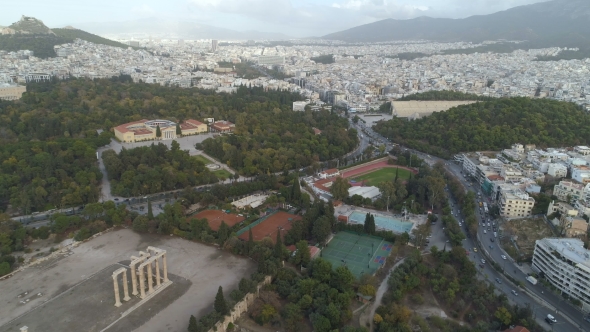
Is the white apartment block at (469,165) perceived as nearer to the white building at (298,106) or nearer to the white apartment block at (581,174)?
the white apartment block at (581,174)

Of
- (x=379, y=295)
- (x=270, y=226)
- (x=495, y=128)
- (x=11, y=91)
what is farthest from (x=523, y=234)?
(x=11, y=91)

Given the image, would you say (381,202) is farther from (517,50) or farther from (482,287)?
(517,50)

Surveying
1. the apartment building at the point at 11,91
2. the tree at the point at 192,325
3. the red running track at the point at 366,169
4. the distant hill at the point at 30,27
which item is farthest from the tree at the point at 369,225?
the distant hill at the point at 30,27

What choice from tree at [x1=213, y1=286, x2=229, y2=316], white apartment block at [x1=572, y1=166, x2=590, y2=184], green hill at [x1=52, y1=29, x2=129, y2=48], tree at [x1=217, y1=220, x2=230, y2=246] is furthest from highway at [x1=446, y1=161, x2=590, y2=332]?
green hill at [x1=52, y1=29, x2=129, y2=48]

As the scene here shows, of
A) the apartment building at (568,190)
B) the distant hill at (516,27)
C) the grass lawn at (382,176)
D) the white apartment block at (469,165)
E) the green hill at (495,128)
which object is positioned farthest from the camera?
the distant hill at (516,27)

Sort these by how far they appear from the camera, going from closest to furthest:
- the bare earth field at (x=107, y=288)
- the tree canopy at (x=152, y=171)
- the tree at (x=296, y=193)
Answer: the bare earth field at (x=107, y=288) → the tree at (x=296, y=193) → the tree canopy at (x=152, y=171)

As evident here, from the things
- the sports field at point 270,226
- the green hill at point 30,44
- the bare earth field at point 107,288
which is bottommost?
the sports field at point 270,226

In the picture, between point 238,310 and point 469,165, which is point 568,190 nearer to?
point 469,165

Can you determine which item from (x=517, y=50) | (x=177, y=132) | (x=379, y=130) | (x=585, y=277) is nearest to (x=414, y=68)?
(x=517, y=50)

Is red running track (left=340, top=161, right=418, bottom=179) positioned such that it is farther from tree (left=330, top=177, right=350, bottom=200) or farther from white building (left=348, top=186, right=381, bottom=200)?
tree (left=330, top=177, right=350, bottom=200)
